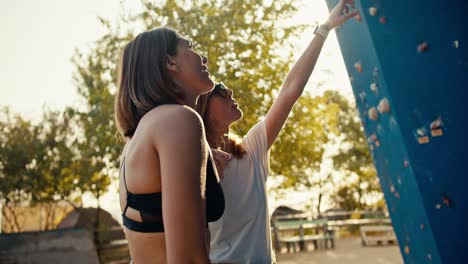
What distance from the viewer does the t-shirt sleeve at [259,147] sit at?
2734 mm

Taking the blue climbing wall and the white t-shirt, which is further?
the white t-shirt

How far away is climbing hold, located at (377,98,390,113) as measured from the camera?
2336 millimetres

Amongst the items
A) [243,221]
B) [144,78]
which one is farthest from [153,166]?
[243,221]

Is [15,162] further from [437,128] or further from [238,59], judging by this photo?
[437,128]

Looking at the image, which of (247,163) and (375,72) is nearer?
(375,72)

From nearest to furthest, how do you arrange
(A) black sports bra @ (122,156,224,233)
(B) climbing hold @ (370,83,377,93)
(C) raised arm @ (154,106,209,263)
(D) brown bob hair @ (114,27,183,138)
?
(C) raised arm @ (154,106,209,263) < (A) black sports bra @ (122,156,224,233) < (D) brown bob hair @ (114,27,183,138) < (B) climbing hold @ (370,83,377,93)

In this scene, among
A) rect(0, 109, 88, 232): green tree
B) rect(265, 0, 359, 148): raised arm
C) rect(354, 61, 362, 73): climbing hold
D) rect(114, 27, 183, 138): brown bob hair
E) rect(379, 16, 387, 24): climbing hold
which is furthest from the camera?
rect(0, 109, 88, 232): green tree

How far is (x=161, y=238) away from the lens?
61.4 inches

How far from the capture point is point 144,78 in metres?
1.69

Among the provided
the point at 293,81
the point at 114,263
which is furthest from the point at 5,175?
→ the point at 293,81

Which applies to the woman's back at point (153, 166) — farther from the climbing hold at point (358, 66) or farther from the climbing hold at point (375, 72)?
the climbing hold at point (358, 66)

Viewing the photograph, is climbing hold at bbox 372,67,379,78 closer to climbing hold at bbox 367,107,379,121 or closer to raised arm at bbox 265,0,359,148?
climbing hold at bbox 367,107,379,121

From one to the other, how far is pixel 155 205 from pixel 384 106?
1.25m

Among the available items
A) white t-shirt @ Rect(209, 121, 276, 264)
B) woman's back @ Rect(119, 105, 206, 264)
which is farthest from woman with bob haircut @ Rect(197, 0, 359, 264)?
woman's back @ Rect(119, 105, 206, 264)
